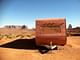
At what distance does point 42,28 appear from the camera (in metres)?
11.7

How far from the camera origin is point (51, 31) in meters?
11.5

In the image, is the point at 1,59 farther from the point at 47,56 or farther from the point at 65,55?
the point at 65,55

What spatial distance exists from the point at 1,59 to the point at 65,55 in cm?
402

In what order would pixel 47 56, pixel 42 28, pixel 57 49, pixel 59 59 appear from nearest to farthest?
pixel 59 59, pixel 47 56, pixel 57 49, pixel 42 28

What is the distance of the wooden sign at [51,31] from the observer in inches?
448

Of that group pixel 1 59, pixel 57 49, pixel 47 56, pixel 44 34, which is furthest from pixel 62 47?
pixel 1 59

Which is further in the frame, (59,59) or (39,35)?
(39,35)

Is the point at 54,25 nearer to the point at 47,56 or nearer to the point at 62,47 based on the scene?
the point at 62,47

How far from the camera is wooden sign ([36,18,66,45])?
1138 centimetres

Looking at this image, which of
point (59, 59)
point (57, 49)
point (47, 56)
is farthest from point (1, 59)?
point (57, 49)

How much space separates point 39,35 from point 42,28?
61 cm

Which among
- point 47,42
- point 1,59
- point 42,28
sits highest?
point 42,28

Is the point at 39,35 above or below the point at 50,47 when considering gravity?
above

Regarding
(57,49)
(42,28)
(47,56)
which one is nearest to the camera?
(47,56)
